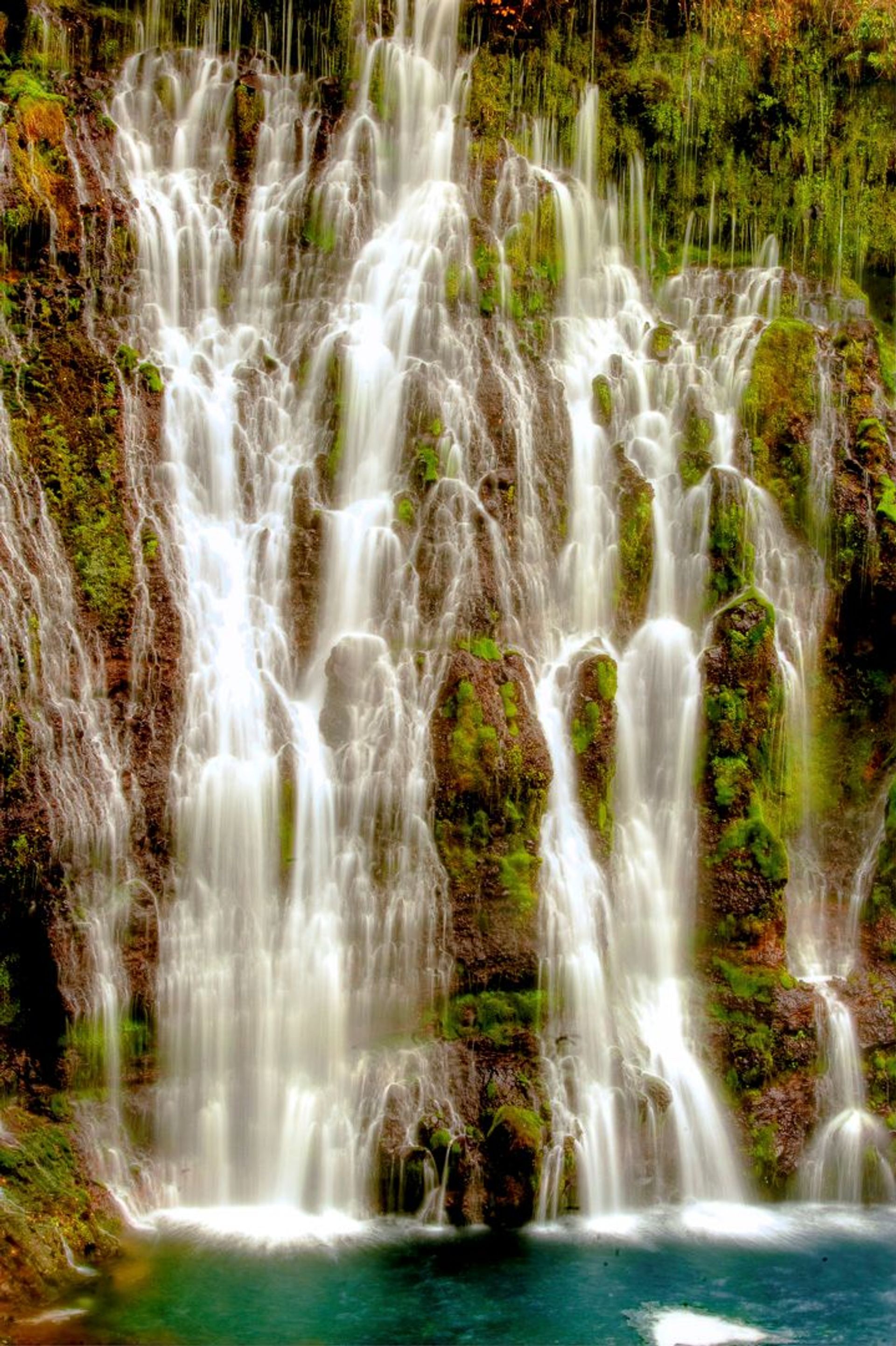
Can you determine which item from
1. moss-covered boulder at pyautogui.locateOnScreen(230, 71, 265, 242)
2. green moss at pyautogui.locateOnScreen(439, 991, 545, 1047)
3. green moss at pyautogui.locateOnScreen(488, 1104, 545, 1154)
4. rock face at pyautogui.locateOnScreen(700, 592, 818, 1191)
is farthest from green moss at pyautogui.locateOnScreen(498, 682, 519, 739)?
moss-covered boulder at pyautogui.locateOnScreen(230, 71, 265, 242)

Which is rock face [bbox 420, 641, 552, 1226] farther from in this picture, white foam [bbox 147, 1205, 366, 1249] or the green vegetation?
white foam [bbox 147, 1205, 366, 1249]

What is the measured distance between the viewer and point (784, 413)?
20.5 meters

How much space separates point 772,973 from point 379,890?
5.04 meters

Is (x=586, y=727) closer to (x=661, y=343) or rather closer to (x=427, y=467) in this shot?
(x=427, y=467)

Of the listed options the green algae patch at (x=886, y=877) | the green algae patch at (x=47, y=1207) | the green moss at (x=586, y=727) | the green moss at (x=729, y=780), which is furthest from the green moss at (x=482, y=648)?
the green algae patch at (x=47, y=1207)

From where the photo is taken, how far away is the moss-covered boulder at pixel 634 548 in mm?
18781

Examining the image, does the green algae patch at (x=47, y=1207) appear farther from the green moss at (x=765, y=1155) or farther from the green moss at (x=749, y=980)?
the green moss at (x=749, y=980)

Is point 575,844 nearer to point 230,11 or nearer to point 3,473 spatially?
point 3,473

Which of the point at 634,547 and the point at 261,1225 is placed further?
the point at 634,547

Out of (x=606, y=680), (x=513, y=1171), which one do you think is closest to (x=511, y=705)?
(x=606, y=680)

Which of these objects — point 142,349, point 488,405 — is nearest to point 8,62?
point 142,349

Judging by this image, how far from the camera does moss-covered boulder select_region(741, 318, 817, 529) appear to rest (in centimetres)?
2012

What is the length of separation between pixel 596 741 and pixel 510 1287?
22.3ft

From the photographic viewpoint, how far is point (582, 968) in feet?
52.9
